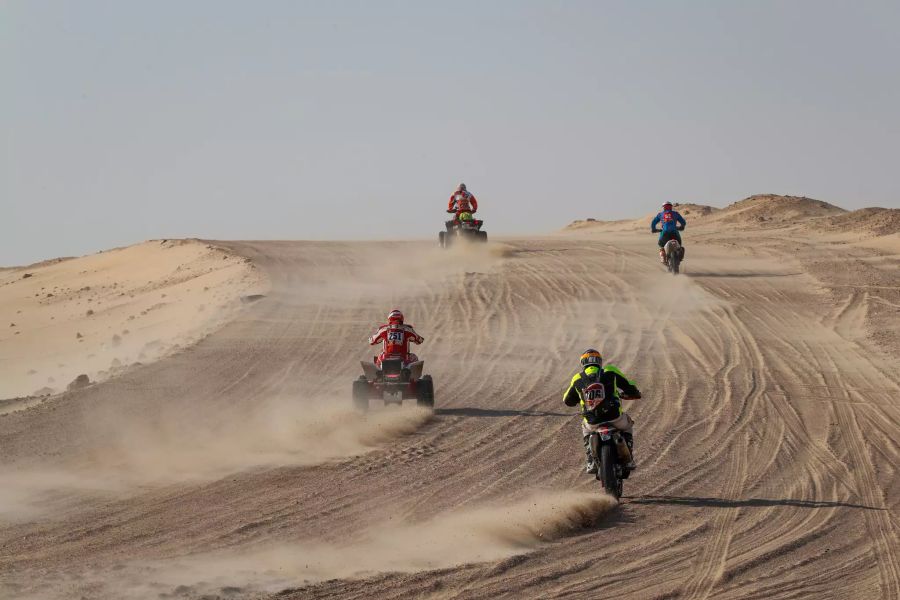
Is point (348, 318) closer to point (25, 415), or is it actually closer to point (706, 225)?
point (25, 415)

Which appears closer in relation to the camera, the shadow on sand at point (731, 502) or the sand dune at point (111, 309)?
the shadow on sand at point (731, 502)

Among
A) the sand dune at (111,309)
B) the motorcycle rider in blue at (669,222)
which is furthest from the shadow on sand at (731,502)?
the motorcycle rider in blue at (669,222)

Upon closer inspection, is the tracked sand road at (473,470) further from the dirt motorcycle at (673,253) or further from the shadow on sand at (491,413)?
the dirt motorcycle at (673,253)

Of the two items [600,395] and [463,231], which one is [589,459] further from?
[463,231]

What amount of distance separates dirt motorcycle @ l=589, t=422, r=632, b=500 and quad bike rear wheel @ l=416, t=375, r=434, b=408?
5339 millimetres

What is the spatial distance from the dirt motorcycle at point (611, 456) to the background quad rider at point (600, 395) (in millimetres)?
62

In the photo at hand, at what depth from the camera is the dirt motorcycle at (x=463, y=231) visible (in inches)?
1506

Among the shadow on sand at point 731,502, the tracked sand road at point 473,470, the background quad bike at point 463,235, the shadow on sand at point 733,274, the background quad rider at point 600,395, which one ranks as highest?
the background quad bike at point 463,235

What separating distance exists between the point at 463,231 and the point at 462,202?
37.9 inches

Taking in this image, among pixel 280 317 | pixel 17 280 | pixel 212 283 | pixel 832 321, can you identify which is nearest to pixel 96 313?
pixel 212 283

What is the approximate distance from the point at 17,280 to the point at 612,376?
1772 inches

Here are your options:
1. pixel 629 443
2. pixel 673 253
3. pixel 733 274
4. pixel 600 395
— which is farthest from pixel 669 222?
pixel 600 395

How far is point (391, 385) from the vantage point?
1725cm

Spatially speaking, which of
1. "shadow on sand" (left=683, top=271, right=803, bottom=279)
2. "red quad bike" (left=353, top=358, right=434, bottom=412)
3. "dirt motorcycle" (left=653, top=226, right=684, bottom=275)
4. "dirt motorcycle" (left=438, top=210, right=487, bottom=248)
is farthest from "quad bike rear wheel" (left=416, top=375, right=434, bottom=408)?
"dirt motorcycle" (left=438, top=210, right=487, bottom=248)
